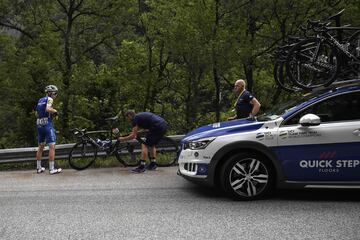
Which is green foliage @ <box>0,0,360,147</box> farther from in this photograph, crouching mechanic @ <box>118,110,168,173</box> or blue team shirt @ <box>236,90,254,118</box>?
blue team shirt @ <box>236,90,254,118</box>

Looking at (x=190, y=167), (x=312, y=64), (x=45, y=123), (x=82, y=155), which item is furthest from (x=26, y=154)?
(x=312, y=64)

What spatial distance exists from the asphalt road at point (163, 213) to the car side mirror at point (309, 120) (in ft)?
3.66

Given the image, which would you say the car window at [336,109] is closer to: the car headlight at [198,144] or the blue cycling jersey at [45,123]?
the car headlight at [198,144]

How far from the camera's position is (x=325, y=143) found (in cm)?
626

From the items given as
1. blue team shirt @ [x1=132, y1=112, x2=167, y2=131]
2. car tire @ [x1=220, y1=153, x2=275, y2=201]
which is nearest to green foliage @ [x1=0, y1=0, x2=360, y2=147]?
blue team shirt @ [x1=132, y1=112, x2=167, y2=131]

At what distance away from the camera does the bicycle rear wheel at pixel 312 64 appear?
7.84 metres

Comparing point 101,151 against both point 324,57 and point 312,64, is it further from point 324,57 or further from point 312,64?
point 324,57

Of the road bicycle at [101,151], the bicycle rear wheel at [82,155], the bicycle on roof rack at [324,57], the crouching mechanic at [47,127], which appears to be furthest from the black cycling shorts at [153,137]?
the bicycle on roof rack at [324,57]

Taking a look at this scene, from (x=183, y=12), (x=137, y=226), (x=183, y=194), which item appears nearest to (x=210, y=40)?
(x=183, y=12)

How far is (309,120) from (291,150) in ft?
1.66

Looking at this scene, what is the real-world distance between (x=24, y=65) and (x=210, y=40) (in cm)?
1073

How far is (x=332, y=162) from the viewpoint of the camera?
6250 millimetres

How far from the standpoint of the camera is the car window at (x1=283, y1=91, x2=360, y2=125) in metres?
6.33

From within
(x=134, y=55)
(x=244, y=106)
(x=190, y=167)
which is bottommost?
(x=190, y=167)
